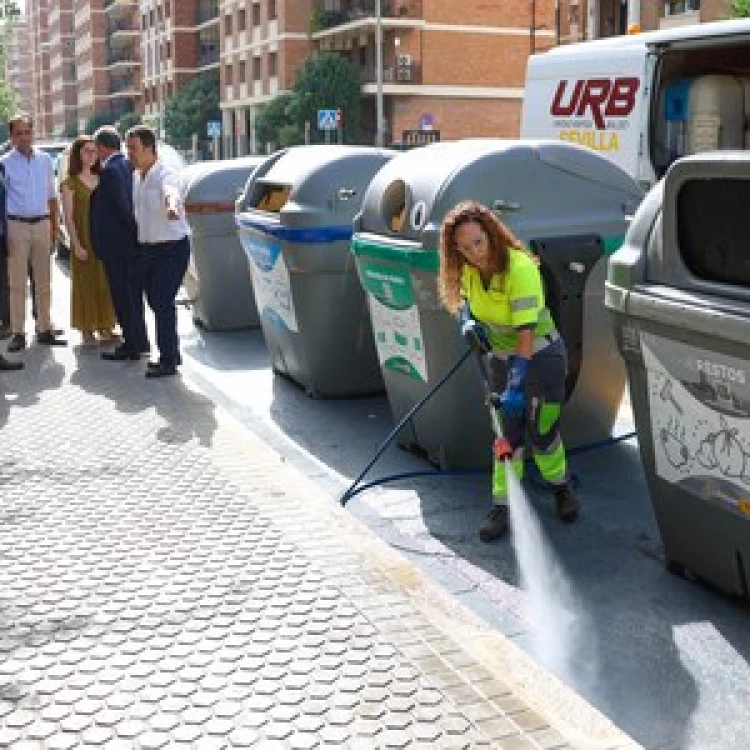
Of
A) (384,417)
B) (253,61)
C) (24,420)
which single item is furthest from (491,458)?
(253,61)

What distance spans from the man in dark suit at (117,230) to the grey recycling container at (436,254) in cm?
278

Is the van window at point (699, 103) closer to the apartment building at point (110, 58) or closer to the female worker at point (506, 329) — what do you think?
the female worker at point (506, 329)

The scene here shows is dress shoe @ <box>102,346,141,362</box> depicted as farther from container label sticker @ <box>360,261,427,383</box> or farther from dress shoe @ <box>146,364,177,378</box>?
container label sticker @ <box>360,261,427,383</box>

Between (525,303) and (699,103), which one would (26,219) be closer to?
(525,303)

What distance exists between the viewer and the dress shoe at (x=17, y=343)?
832 centimetres

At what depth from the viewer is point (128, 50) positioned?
277 feet

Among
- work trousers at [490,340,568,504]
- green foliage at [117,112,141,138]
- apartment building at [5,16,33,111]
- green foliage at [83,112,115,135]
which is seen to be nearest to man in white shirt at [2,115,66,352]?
work trousers at [490,340,568,504]

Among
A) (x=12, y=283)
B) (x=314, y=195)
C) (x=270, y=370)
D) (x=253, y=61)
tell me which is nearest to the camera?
(x=314, y=195)

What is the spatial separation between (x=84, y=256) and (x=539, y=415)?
4987mm

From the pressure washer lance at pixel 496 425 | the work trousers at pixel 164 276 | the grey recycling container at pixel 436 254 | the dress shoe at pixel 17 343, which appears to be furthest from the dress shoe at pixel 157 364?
the pressure washer lance at pixel 496 425

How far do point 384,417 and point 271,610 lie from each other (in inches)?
112

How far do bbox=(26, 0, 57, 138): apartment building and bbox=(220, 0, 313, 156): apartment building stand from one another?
62354 mm

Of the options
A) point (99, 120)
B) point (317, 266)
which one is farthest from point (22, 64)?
point (317, 266)

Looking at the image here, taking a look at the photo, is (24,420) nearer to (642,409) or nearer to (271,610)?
(271,610)
